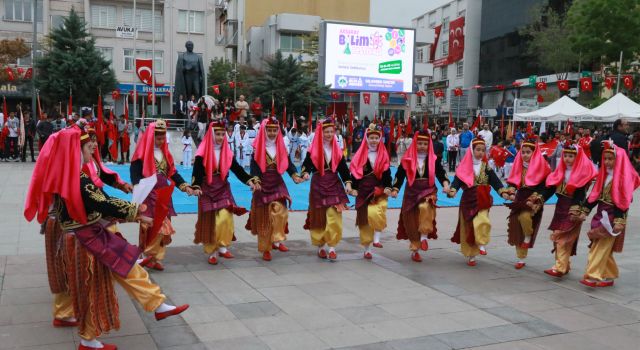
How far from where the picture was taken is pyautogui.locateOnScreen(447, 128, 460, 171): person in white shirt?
66.7 ft

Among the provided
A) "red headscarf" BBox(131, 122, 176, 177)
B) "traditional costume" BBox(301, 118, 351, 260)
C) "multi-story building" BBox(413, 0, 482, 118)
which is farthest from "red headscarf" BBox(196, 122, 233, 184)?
"multi-story building" BBox(413, 0, 482, 118)

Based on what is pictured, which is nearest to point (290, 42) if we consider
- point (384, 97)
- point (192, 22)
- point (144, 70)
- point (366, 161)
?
point (192, 22)

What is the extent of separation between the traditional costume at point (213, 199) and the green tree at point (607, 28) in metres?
20.8

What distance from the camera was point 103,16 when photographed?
38.2 meters

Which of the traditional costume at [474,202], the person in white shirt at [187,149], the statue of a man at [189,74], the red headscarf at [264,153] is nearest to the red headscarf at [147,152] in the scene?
the red headscarf at [264,153]

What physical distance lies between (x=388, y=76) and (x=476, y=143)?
24.5m

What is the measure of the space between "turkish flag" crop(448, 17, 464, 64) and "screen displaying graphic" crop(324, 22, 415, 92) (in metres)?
22.4

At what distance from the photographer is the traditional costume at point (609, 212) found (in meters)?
6.04

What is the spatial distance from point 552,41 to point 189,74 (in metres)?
26.1

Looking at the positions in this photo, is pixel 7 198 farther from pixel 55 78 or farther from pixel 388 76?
pixel 388 76

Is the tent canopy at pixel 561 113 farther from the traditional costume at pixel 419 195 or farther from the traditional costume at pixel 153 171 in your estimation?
the traditional costume at pixel 153 171

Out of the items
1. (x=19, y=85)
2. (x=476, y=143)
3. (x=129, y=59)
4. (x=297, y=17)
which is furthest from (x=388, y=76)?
(x=476, y=143)

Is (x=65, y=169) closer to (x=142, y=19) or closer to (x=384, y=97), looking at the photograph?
(x=384, y=97)

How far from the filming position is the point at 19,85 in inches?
1390
